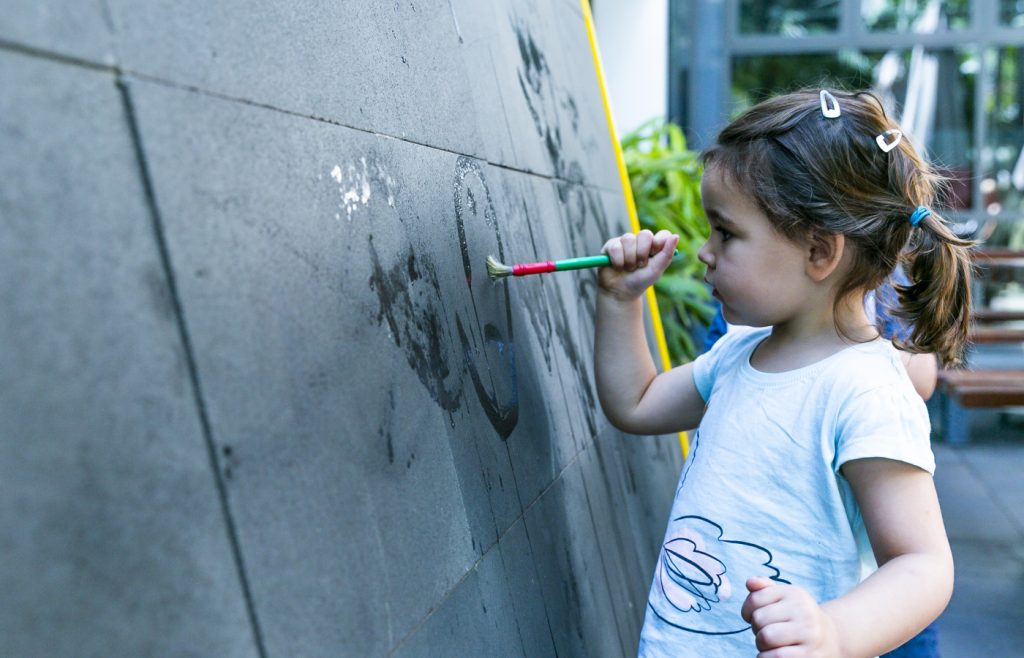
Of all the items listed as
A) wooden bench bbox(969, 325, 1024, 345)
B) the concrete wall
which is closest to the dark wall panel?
the concrete wall

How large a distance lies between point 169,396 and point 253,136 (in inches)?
12.6

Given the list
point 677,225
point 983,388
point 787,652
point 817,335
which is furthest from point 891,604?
point 983,388

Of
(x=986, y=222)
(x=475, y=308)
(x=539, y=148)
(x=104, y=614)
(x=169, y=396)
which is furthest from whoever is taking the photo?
(x=986, y=222)

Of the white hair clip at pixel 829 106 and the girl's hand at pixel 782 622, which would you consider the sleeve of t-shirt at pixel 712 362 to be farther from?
the girl's hand at pixel 782 622

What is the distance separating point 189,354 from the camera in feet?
2.76

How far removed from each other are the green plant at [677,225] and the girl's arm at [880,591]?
125 inches

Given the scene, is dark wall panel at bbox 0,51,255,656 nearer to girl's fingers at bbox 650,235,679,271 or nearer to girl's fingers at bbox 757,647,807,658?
girl's fingers at bbox 757,647,807,658

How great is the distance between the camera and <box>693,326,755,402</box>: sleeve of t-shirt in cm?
174

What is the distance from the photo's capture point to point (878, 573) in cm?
128

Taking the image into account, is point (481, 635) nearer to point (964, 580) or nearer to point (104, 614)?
point (104, 614)

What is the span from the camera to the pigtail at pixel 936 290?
155 centimetres

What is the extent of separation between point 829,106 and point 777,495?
62 centimetres

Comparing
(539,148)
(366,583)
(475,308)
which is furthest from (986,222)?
(366,583)

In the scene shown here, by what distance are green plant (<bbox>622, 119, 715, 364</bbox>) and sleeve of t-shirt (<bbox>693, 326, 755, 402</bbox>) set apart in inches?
107
